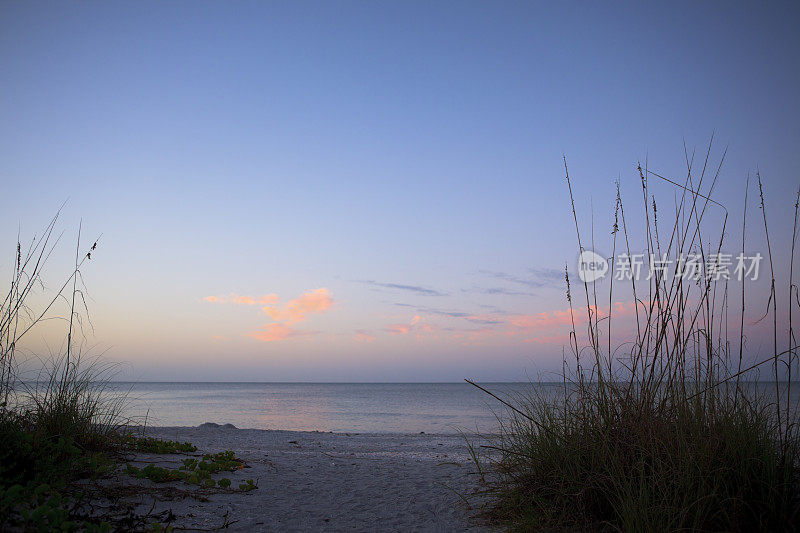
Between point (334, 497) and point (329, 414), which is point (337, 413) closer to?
point (329, 414)

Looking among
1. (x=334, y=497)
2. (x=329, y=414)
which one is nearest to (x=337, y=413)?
(x=329, y=414)

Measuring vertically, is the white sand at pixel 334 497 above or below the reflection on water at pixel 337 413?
above

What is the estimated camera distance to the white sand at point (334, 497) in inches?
141

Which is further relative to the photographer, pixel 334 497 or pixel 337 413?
pixel 337 413

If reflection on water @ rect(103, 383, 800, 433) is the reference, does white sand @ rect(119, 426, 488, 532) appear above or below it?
above

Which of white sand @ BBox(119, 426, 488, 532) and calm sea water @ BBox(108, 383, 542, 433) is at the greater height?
white sand @ BBox(119, 426, 488, 532)

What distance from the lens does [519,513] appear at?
3324mm

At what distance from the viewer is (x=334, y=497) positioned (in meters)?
4.44

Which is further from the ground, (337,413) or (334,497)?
(334,497)

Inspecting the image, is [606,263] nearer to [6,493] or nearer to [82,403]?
[6,493]

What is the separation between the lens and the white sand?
357 centimetres

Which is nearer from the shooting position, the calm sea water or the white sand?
the white sand

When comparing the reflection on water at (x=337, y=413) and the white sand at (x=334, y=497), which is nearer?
the white sand at (x=334, y=497)

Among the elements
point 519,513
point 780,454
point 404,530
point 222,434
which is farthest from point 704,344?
point 222,434
